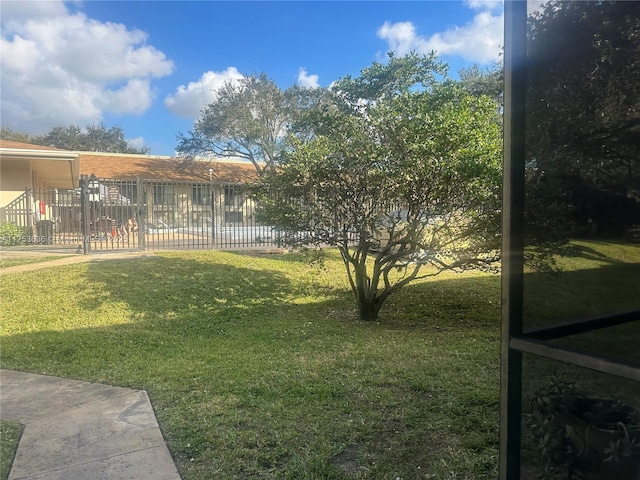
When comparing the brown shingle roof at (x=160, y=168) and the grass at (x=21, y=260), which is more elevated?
the brown shingle roof at (x=160, y=168)

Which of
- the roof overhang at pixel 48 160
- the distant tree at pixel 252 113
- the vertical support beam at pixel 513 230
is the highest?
the distant tree at pixel 252 113

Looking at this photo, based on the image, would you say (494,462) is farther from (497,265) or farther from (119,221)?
(119,221)

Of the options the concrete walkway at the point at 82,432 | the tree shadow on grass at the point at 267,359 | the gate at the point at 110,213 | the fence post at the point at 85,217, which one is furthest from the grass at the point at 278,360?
the gate at the point at 110,213

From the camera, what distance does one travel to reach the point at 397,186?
612 cm

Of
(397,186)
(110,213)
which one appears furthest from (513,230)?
(110,213)

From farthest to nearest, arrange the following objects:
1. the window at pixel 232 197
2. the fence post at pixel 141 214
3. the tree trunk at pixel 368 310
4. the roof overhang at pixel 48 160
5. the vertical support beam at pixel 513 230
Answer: the roof overhang at pixel 48 160, the window at pixel 232 197, the fence post at pixel 141 214, the tree trunk at pixel 368 310, the vertical support beam at pixel 513 230

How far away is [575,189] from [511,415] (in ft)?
3.25

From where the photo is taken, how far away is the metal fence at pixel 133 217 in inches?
470

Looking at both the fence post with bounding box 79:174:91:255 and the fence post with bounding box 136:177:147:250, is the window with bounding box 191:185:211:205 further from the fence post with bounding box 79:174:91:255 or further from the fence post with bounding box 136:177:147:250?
the fence post with bounding box 79:174:91:255

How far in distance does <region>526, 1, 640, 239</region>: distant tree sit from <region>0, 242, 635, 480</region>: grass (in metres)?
1.62

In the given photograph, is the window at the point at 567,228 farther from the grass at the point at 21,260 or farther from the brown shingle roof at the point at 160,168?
the brown shingle roof at the point at 160,168

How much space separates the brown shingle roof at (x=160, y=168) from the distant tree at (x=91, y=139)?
67.0 feet

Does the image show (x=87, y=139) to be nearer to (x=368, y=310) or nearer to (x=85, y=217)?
(x=85, y=217)

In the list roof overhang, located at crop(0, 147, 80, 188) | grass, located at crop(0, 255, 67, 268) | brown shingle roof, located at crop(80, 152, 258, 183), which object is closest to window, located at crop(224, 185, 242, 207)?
grass, located at crop(0, 255, 67, 268)
